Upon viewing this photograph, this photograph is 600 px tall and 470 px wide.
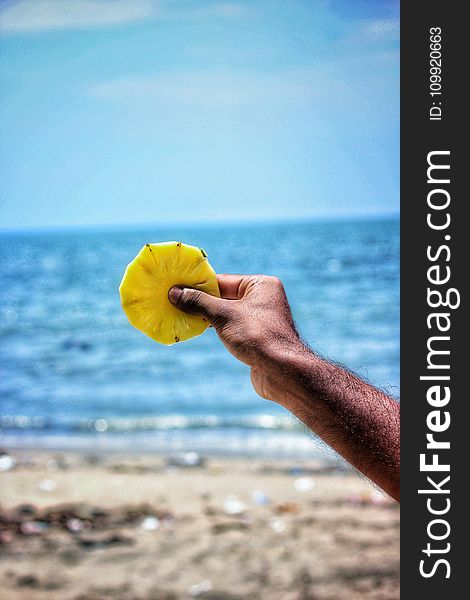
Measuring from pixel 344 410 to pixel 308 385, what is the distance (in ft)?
0.38

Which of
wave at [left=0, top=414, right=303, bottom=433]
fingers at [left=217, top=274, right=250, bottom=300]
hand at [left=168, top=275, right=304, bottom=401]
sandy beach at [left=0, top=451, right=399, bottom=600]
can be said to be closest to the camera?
hand at [left=168, top=275, right=304, bottom=401]

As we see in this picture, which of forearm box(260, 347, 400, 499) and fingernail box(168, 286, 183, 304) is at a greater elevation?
fingernail box(168, 286, 183, 304)

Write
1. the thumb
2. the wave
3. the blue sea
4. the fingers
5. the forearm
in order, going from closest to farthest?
1. the forearm
2. the thumb
3. the fingers
4. the blue sea
5. the wave

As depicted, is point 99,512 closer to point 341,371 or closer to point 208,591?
point 208,591

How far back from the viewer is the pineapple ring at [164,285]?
2.46 metres

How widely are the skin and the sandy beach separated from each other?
2831 millimetres

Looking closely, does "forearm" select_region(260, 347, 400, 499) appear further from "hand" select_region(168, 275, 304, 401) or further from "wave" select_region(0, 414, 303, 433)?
"wave" select_region(0, 414, 303, 433)

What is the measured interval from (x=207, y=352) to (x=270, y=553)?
9.41m

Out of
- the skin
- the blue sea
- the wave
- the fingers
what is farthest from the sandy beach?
the skin

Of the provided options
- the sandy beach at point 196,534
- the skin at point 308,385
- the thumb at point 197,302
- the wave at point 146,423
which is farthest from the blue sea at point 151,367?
the sandy beach at point 196,534

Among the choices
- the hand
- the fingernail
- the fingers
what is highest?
the fingers

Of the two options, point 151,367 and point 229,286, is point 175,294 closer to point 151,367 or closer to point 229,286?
point 229,286

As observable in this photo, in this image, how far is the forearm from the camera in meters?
2.11

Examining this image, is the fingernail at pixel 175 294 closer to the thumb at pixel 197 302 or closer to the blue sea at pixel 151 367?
the thumb at pixel 197 302
